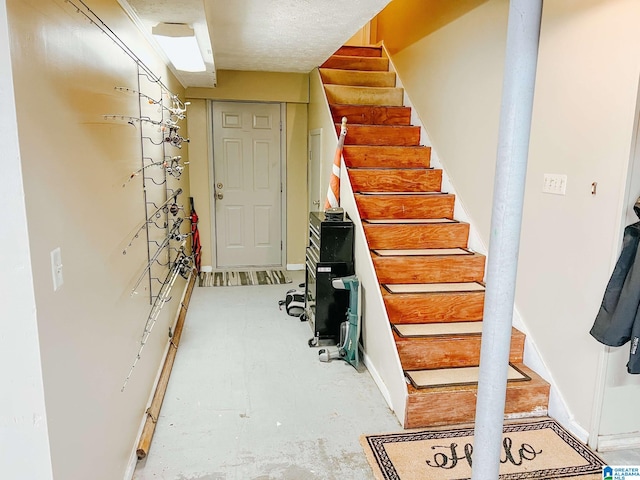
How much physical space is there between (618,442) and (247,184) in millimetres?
4365

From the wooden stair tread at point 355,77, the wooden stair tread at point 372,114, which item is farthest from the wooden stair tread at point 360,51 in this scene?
the wooden stair tread at point 372,114

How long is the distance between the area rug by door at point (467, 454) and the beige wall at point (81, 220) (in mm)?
1208

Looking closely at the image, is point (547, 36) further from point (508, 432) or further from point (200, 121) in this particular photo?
point (200, 121)

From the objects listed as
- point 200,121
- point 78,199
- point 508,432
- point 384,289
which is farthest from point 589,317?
point 200,121

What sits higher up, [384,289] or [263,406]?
[384,289]

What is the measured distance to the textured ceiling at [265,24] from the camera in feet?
8.52

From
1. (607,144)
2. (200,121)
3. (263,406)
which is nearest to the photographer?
(607,144)

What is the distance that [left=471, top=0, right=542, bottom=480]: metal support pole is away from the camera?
1029 mm

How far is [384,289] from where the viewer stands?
10.5ft

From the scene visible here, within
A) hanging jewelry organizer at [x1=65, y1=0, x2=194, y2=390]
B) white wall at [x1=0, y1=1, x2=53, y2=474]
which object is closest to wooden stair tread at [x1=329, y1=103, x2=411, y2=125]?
hanging jewelry organizer at [x1=65, y1=0, x2=194, y2=390]

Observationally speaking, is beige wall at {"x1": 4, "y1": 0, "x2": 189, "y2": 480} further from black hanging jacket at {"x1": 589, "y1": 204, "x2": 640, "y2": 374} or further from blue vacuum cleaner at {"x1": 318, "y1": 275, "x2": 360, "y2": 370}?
black hanging jacket at {"x1": 589, "y1": 204, "x2": 640, "y2": 374}

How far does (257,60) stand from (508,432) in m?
3.85

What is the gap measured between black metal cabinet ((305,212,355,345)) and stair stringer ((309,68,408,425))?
0.08m

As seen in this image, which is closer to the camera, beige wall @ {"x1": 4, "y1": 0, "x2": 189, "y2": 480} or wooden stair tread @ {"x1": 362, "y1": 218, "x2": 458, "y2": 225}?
beige wall @ {"x1": 4, "y1": 0, "x2": 189, "y2": 480}
